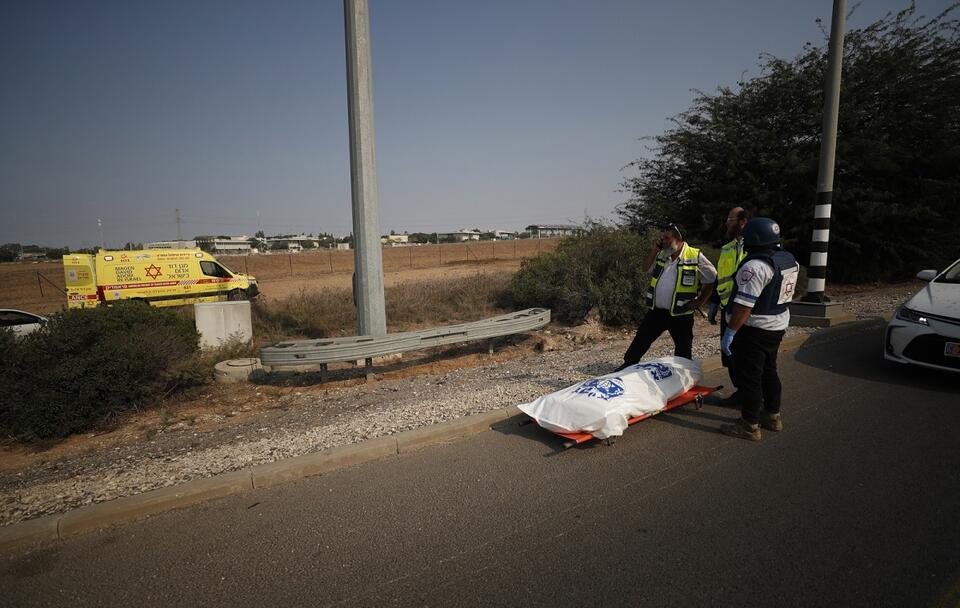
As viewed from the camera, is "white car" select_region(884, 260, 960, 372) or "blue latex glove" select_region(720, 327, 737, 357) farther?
"white car" select_region(884, 260, 960, 372)

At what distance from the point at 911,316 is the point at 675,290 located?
2.94 m

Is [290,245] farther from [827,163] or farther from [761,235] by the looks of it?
[761,235]

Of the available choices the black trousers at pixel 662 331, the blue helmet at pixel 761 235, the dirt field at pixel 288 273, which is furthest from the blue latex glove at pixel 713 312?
the dirt field at pixel 288 273

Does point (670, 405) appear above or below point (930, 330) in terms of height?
below

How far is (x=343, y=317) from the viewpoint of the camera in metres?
10.7

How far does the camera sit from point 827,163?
8.80 meters

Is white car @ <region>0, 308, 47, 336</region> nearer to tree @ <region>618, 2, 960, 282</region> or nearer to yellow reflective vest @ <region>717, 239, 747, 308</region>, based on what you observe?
yellow reflective vest @ <region>717, 239, 747, 308</region>

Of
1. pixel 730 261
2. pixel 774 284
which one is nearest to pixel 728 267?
pixel 730 261

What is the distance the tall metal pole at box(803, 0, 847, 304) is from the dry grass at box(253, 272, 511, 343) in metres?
6.30

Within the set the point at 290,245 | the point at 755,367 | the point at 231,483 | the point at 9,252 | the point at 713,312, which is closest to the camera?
the point at 231,483

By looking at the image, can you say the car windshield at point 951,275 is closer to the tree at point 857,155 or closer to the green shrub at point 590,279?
the green shrub at point 590,279

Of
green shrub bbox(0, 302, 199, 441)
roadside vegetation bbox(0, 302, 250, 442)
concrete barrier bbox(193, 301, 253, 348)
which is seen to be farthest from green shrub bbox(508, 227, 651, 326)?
green shrub bbox(0, 302, 199, 441)

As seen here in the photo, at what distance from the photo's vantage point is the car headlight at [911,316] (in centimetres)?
523

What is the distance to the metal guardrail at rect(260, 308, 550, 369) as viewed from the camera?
6.08m
